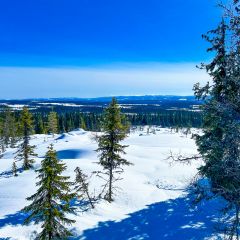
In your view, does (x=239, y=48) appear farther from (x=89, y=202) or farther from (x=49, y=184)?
(x=89, y=202)

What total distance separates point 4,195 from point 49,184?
15.1 meters

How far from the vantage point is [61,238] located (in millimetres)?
18438

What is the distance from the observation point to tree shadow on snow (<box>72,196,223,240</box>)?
2188 cm

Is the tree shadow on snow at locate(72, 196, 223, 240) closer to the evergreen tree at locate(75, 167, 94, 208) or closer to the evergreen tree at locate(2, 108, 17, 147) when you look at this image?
the evergreen tree at locate(75, 167, 94, 208)

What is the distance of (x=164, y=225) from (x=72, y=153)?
3342 centimetres

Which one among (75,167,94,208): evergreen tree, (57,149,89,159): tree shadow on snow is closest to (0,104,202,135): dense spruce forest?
(57,149,89,159): tree shadow on snow

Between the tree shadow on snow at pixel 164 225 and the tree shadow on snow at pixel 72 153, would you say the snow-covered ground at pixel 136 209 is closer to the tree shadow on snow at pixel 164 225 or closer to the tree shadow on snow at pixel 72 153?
the tree shadow on snow at pixel 164 225

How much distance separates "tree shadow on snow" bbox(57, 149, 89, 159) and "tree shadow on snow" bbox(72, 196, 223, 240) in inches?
1042

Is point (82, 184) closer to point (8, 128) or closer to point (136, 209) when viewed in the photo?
point (136, 209)

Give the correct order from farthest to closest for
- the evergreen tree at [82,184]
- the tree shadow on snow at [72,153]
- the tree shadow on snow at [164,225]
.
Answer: the tree shadow on snow at [72,153], the evergreen tree at [82,184], the tree shadow on snow at [164,225]

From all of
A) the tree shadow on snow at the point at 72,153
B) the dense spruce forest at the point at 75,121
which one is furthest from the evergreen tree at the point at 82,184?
the dense spruce forest at the point at 75,121

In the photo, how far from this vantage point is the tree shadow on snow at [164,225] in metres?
21.9

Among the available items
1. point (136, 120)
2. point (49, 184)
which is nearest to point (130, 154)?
point (49, 184)

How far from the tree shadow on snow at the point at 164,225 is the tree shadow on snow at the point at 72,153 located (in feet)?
86.9
